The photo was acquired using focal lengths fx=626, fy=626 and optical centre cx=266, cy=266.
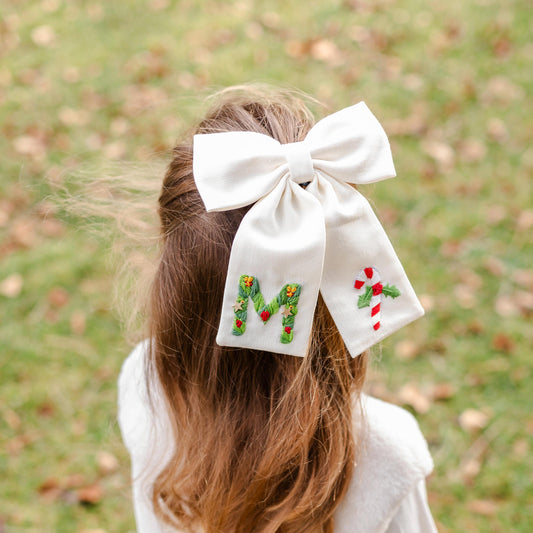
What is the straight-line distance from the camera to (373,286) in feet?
3.19

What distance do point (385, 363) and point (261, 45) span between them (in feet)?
6.68

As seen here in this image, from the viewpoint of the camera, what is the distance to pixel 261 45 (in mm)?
3459

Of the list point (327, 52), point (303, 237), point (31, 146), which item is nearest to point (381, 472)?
point (303, 237)

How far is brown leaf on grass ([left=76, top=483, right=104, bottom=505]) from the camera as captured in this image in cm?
199

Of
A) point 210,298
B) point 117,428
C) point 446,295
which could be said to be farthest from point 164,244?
point 446,295

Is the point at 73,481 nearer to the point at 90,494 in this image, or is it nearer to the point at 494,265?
the point at 90,494

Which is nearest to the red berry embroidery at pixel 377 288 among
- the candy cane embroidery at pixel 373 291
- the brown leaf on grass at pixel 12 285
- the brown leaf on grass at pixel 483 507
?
the candy cane embroidery at pixel 373 291

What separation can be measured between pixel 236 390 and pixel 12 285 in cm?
172

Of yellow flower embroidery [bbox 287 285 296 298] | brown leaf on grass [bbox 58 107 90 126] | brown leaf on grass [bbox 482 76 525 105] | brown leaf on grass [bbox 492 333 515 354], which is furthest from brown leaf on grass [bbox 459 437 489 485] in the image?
brown leaf on grass [bbox 58 107 90 126]

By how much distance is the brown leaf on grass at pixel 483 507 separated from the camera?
1904mm

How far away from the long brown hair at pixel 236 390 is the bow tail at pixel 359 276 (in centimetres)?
8

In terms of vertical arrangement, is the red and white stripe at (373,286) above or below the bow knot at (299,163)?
below

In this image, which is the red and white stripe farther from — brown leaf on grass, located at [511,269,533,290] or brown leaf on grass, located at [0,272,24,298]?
brown leaf on grass, located at [0,272,24,298]

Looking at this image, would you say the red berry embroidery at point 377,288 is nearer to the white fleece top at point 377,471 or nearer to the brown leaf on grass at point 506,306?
the white fleece top at point 377,471
